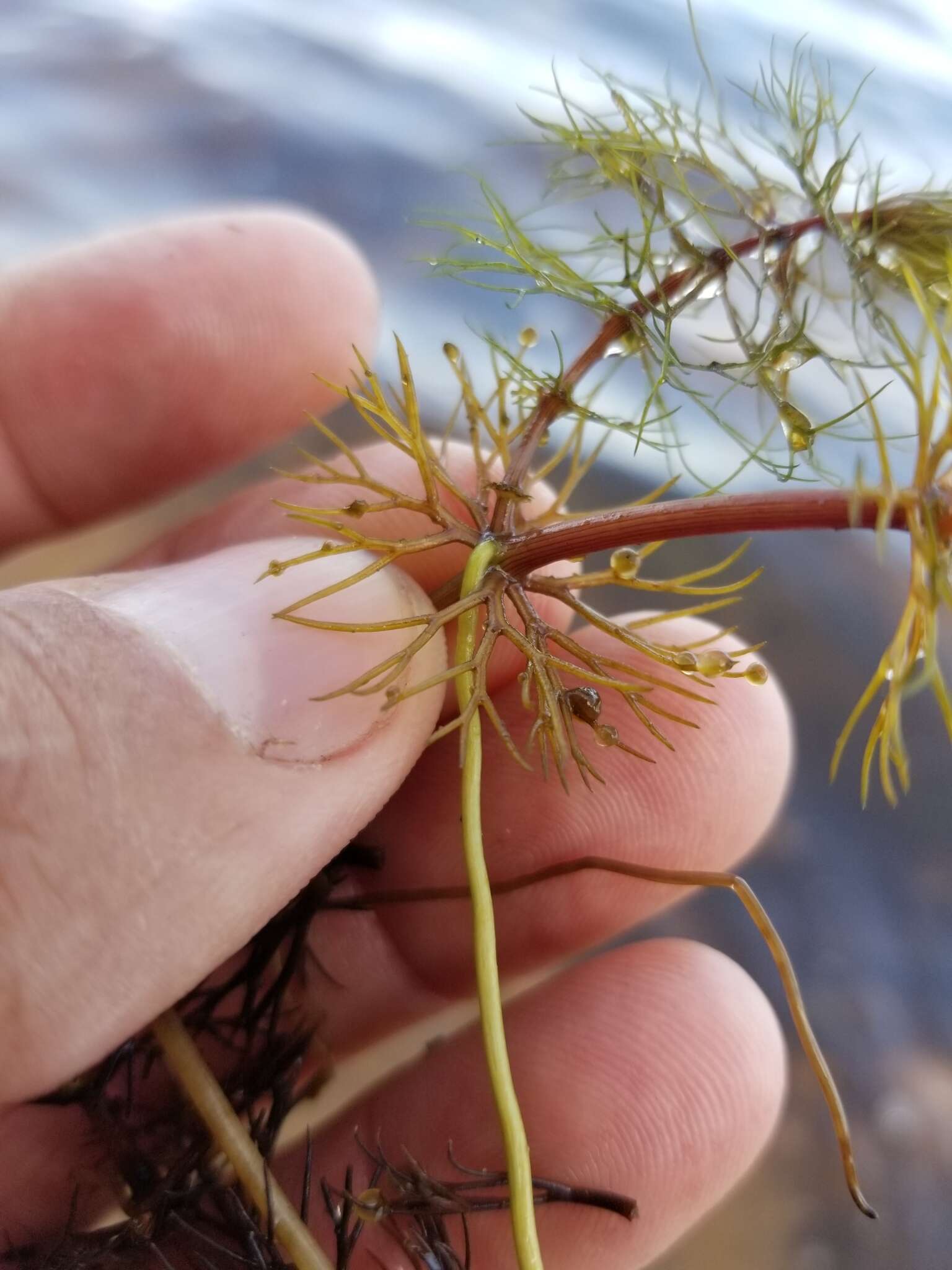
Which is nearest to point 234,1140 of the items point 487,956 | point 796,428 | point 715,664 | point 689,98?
point 487,956

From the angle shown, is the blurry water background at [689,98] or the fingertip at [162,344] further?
the blurry water background at [689,98]

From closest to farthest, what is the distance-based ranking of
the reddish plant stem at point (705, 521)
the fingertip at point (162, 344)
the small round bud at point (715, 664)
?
the reddish plant stem at point (705, 521) → the small round bud at point (715, 664) → the fingertip at point (162, 344)

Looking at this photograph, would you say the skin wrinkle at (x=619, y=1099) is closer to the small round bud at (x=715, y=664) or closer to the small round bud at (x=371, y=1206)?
the small round bud at (x=371, y=1206)

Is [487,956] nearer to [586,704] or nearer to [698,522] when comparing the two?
[586,704]

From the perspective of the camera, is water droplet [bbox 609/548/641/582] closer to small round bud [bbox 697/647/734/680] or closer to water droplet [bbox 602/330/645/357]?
small round bud [bbox 697/647/734/680]

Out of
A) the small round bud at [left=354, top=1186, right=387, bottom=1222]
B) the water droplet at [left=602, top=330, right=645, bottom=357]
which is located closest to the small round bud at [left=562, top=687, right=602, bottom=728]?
the water droplet at [left=602, top=330, right=645, bottom=357]

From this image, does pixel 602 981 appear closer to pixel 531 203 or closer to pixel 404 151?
pixel 531 203

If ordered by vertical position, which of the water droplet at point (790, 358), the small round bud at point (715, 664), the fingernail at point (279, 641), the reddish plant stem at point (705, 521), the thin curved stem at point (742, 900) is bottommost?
the thin curved stem at point (742, 900)

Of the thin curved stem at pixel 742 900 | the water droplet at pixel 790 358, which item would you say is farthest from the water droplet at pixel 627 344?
the thin curved stem at pixel 742 900
